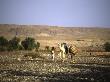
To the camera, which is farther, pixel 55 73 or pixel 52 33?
pixel 52 33

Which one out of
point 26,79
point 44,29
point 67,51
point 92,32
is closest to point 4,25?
point 44,29

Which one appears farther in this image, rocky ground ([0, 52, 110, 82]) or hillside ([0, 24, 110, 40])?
hillside ([0, 24, 110, 40])

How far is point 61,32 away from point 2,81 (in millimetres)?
123920

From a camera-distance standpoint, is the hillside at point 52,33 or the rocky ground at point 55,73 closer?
the rocky ground at point 55,73

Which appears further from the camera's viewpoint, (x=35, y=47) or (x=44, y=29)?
(x=44, y=29)

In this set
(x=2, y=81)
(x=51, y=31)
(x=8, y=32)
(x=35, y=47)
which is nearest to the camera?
(x=2, y=81)

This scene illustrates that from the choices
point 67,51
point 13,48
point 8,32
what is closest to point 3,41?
point 13,48

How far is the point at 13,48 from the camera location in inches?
1970

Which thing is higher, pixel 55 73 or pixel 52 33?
pixel 52 33

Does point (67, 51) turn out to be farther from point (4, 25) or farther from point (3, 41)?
point (4, 25)

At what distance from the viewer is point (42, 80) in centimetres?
1608

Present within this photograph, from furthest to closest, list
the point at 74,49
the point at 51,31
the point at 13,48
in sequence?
the point at 51,31
the point at 13,48
the point at 74,49

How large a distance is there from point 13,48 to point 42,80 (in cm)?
3440

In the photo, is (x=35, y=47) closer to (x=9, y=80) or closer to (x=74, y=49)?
(x=74, y=49)
